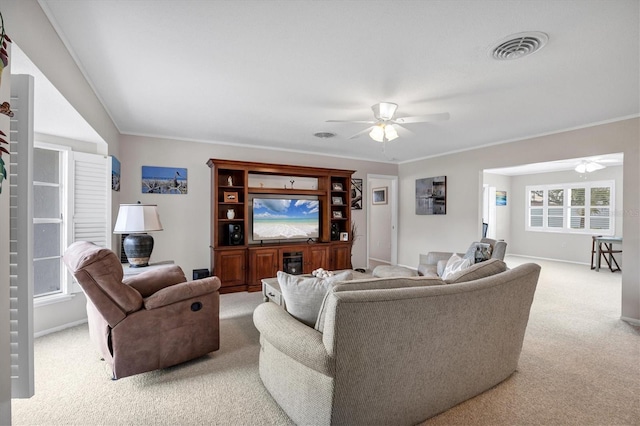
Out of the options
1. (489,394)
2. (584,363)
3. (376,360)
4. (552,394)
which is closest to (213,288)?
(376,360)

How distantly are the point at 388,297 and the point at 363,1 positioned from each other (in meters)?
1.57

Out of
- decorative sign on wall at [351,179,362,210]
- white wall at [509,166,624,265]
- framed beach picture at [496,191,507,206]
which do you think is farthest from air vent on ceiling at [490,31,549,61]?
framed beach picture at [496,191,507,206]

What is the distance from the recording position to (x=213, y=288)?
251 cm

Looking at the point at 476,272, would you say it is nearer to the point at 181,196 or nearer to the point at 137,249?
A: the point at 137,249

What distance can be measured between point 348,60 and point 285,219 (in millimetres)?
3381

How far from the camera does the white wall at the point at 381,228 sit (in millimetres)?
7285

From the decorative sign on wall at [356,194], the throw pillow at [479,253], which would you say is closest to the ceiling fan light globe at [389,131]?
the throw pillow at [479,253]

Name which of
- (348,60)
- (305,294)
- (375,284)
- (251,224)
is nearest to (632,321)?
(375,284)

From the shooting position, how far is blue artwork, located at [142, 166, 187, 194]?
4.52m

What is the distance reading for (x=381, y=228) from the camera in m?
7.56

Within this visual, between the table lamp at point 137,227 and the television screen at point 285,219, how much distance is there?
1.79 meters

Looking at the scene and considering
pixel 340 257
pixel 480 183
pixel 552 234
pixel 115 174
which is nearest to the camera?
pixel 115 174

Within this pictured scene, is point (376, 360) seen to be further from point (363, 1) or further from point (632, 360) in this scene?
point (632, 360)

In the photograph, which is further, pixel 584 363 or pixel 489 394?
pixel 584 363
